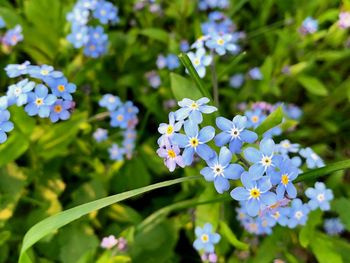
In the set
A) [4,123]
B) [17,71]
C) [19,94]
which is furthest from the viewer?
[17,71]

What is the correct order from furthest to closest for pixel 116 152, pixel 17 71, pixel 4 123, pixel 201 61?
pixel 116 152 → pixel 201 61 → pixel 17 71 → pixel 4 123

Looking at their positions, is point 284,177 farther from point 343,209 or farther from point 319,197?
point 343,209

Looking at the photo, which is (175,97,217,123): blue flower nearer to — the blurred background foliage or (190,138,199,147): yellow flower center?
(190,138,199,147): yellow flower center

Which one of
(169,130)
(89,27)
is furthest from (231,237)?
(89,27)

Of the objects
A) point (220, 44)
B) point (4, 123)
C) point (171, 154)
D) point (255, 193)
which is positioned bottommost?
point (255, 193)

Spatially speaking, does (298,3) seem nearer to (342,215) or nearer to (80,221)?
(342,215)

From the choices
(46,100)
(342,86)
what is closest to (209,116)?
(46,100)
